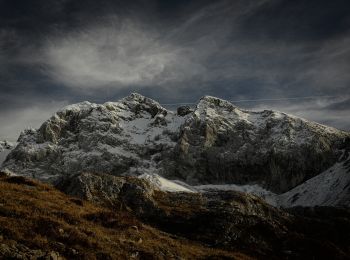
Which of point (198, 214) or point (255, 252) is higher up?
point (198, 214)

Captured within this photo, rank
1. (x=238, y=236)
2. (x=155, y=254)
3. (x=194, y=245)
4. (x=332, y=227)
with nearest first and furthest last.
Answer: (x=155, y=254) → (x=194, y=245) → (x=238, y=236) → (x=332, y=227)

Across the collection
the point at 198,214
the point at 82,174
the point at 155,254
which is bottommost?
the point at 155,254

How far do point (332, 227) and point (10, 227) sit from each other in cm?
5332

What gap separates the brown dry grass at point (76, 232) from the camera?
23473 millimetres

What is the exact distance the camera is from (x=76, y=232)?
84.5 ft

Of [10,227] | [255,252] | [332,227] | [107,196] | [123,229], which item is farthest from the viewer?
[332,227]

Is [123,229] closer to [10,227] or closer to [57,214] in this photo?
[57,214]

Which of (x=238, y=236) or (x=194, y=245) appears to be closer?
(x=194, y=245)

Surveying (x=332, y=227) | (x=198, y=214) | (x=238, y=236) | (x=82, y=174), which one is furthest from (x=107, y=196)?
(x=332, y=227)

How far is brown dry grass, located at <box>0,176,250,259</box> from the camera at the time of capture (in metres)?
23.5

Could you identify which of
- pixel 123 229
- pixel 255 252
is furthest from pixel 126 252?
pixel 255 252

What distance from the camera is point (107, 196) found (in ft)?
162

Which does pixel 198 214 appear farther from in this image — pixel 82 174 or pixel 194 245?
pixel 82 174

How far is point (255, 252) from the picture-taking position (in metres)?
37.6
